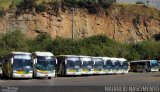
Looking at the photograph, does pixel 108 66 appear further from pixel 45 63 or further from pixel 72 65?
pixel 45 63

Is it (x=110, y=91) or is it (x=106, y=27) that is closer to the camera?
(x=110, y=91)

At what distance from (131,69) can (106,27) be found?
1950 centimetres

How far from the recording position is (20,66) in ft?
141

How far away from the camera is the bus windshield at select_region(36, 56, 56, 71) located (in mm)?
45188

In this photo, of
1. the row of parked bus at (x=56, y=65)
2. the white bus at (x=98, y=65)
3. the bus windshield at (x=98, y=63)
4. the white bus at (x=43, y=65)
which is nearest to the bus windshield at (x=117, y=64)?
the row of parked bus at (x=56, y=65)

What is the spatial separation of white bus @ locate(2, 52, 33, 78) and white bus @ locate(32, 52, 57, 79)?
1.41 metres

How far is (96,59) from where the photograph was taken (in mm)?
61906

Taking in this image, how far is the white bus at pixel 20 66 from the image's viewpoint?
42.6m

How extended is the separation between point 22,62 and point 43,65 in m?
2.95

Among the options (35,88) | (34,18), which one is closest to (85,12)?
(34,18)

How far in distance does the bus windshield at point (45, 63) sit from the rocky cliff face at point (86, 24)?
4567cm

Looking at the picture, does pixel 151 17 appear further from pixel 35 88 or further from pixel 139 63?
pixel 35 88

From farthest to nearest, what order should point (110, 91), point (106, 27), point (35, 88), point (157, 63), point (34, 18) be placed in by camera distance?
point (106, 27) < point (34, 18) < point (157, 63) < point (35, 88) < point (110, 91)

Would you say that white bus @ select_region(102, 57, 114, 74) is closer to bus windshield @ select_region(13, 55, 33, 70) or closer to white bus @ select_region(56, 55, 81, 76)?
white bus @ select_region(56, 55, 81, 76)
